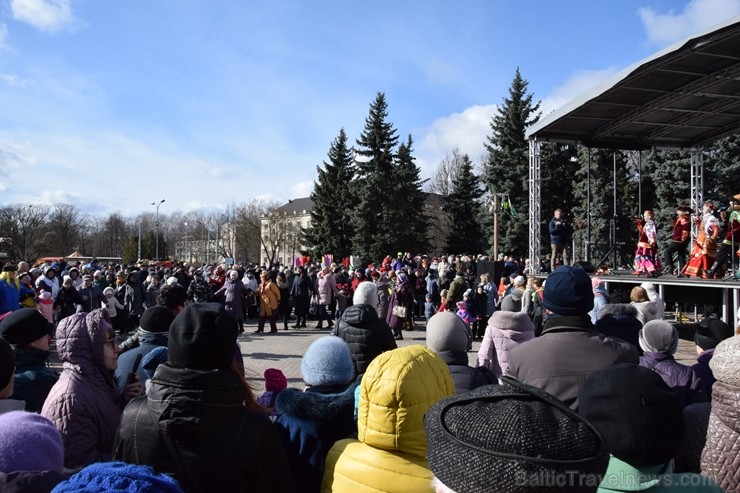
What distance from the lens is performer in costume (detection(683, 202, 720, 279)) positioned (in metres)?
14.4

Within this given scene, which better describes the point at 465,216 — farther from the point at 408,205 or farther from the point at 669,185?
the point at 669,185

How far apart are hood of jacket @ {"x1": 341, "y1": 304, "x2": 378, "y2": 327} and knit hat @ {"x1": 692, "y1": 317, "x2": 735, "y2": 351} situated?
284 cm

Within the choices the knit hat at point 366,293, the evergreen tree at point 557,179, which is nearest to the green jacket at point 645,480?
the knit hat at point 366,293

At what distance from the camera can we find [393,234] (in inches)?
1555

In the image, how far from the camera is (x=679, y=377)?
12.9 feet

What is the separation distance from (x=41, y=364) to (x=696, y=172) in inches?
848

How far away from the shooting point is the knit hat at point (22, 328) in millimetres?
3826

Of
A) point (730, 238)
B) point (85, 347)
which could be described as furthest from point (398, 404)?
point (730, 238)

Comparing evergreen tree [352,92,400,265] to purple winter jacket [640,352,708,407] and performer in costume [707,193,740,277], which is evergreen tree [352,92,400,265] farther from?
purple winter jacket [640,352,708,407]

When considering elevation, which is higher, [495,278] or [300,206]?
[300,206]

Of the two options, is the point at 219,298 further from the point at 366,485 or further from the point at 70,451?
the point at 366,485

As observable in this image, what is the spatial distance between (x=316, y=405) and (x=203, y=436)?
0.79 m

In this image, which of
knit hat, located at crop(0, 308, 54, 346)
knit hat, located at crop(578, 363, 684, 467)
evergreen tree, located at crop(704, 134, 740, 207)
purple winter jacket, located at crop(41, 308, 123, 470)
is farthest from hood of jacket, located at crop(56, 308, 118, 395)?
evergreen tree, located at crop(704, 134, 740, 207)

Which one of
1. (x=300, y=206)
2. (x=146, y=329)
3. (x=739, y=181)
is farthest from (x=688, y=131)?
(x=300, y=206)
